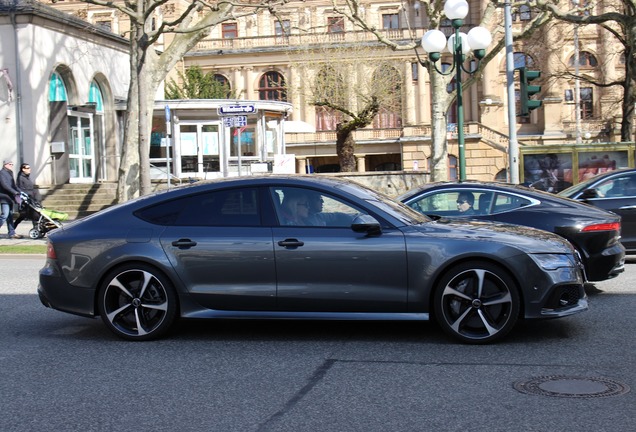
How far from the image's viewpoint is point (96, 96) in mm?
35812

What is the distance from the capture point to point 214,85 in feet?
208

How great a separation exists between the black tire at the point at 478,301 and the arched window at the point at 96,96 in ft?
95.1

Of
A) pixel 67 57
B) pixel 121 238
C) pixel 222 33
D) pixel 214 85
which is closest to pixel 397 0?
pixel 222 33

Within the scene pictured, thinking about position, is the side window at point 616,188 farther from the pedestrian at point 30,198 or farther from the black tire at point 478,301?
the pedestrian at point 30,198

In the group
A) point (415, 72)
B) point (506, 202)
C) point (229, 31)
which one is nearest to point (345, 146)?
point (506, 202)

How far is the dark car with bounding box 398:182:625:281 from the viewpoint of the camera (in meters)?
10.2

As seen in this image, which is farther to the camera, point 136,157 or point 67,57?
point 67,57

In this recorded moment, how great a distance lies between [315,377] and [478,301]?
1.69 metres

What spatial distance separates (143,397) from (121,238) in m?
2.20

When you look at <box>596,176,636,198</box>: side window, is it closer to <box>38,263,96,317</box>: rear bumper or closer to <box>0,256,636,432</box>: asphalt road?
<box>0,256,636,432</box>: asphalt road

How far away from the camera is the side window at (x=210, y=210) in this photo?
7.98 meters

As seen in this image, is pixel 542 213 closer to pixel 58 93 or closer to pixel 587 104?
pixel 58 93

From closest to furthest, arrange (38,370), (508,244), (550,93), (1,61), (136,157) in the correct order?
(38,370), (508,244), (136,157), (1,61), (550,93)

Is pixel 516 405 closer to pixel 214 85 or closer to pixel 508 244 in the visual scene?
pixel 508 244
